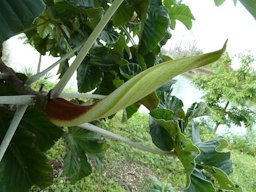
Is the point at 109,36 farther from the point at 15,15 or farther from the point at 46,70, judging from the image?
the point at 15,15

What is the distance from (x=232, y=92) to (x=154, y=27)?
3.88 metres

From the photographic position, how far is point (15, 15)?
1.26ft

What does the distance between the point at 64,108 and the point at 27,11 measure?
5.2 inches

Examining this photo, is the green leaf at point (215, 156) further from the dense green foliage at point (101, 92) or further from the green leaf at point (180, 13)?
the green leaf at point (180, 13)

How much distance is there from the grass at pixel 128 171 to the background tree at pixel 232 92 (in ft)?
3.38

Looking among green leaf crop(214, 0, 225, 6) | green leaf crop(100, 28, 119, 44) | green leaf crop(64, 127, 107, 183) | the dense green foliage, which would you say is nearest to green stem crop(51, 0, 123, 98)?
the dense green foliage

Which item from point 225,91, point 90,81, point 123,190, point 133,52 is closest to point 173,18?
point 133,52

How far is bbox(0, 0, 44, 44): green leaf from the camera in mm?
376

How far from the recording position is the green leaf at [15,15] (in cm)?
38

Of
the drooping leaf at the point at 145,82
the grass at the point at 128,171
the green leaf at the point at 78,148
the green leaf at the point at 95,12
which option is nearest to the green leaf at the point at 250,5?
the drooping leaf at the point at 145,82

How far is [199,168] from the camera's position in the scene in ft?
2.21

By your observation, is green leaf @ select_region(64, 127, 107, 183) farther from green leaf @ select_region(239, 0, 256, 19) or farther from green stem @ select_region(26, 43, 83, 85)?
green leaf @ select_region(239, 0, 256, 19)

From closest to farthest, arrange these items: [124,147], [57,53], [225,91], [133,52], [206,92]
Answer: [133,52] → [57,53] → [124,147] → [225,91] → [206,92]

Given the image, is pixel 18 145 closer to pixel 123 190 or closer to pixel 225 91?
pixel 123 190
